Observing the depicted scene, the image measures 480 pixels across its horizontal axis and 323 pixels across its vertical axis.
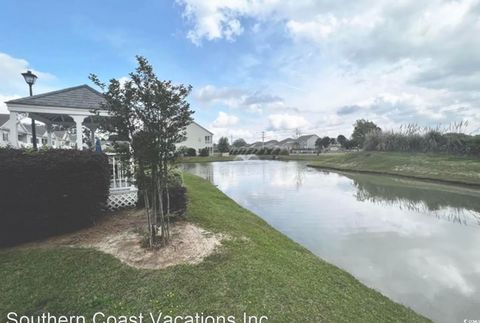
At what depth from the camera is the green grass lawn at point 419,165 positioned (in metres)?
19.4

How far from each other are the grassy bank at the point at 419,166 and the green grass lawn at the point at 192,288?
1882cm

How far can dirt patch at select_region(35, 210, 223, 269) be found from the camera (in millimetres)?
4453

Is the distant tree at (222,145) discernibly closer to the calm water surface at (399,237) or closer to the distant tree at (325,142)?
the distant tree at (325,142)

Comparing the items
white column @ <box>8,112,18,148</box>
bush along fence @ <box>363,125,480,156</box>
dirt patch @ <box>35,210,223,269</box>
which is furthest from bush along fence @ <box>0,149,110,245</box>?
bush along fence @ <box>363,125,480,156</box>

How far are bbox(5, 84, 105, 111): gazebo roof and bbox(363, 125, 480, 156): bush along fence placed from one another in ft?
96.0

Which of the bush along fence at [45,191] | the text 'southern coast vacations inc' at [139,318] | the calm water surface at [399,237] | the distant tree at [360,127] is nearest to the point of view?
the text 'southern coast vacations inc' at [139,318]

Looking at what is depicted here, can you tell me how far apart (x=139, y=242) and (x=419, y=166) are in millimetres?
25863

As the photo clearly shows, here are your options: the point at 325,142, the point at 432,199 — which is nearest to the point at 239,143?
the point at 325,142

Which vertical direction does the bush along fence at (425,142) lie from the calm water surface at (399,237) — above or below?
above

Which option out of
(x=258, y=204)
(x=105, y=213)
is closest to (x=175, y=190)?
(x=105, y=213)

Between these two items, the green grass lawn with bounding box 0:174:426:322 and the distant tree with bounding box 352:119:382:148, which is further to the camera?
the distant tree with bounding box 352:119:382:148

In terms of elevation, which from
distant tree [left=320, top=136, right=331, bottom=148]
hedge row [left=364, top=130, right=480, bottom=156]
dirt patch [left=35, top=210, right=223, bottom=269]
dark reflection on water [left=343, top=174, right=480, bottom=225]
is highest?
distant tree [left=320, top=136, right=331, bottom=148]

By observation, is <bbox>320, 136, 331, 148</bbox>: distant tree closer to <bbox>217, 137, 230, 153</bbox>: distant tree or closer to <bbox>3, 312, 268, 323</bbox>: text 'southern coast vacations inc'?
<bbox>217, 137, 230, 153</bbox>: distant tree

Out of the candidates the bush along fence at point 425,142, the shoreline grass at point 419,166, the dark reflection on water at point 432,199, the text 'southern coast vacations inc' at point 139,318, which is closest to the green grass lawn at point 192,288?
the text 'southern coast vacations inc' at point 139,318
